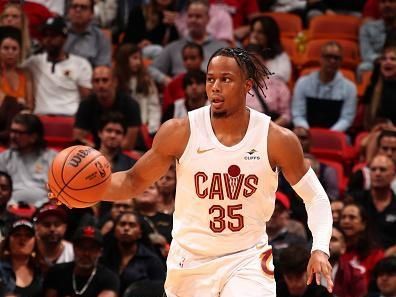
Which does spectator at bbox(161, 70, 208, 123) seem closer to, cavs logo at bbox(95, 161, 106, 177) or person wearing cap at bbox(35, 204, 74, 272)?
person wearing cap at bbox(35, 204, 74, 272)

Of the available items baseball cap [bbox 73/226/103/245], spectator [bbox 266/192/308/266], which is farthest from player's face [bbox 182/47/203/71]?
baseball cap [bbox 73/226/103/245]

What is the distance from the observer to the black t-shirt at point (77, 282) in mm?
7789

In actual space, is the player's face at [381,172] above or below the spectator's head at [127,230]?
above

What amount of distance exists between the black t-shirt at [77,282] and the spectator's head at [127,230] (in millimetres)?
412

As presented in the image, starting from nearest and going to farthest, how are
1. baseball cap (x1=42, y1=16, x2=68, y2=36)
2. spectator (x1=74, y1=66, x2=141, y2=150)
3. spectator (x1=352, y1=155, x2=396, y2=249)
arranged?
1. spectator (x1=352, y1=155, x2=396, y2=249)
2. spectator (x1=74, y1=66, x2=141, y2=150)
3. baseball cap (x1=42, y1=16, x2=68, y2=36)

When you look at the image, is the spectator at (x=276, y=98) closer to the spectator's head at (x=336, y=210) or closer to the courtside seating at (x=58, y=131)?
the spectator's head at (x=336, y=210)

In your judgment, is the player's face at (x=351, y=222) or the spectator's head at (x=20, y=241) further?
the player's face at (x=351, y=222)

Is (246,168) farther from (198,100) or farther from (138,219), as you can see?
(198,100)

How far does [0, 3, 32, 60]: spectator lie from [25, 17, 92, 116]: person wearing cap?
0.16m

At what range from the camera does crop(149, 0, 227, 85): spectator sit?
10875 mm

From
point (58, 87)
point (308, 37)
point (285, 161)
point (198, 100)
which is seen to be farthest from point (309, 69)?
point (285, 161)

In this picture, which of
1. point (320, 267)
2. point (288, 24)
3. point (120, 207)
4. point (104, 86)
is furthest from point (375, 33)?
point (320, 267)

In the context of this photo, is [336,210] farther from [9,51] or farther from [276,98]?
[9,51]

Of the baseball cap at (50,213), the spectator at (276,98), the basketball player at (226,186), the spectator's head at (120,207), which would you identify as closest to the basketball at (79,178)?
the basketball player at (226,186)
